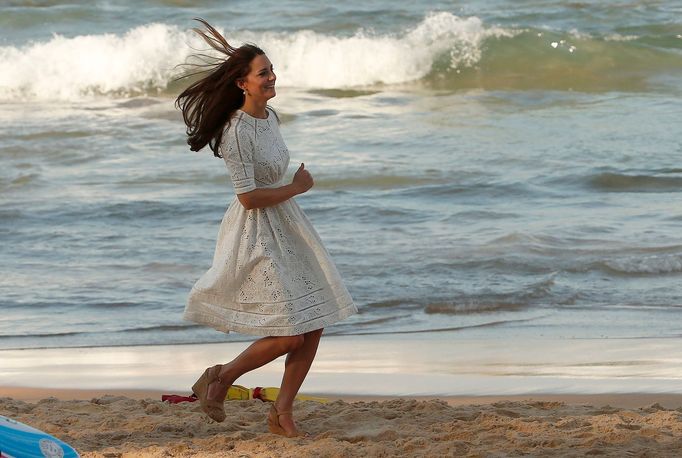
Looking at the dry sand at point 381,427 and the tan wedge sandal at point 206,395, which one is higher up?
the tan wedge sandal at point 206,395

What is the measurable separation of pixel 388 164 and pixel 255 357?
9.39 m

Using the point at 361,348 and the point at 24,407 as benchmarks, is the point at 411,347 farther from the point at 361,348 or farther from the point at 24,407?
the point at 24,407

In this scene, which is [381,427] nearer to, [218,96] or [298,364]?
[298,364]

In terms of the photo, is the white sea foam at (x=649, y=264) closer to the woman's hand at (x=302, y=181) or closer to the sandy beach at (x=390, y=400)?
the sandy beach at (x=390, y=400)

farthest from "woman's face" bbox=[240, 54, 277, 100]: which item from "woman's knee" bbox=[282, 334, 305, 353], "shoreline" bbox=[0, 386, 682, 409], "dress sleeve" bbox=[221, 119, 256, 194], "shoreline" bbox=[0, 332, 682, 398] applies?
"shoreline" bbox=[0, 332, 682, 398]

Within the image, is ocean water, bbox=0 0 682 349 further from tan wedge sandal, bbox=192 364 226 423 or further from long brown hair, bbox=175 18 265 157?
long brown hair, bbox=175 18 265 157

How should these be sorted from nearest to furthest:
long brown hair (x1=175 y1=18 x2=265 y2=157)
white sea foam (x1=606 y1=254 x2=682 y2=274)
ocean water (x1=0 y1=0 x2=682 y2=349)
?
long brown hair (x1=175 y1=18 x2=265 y2=157) → ocean water (x1=0 y1=0 x2=682 y2=349) → white sea foam (x1=606 y1=254 x2=682 y2=274)

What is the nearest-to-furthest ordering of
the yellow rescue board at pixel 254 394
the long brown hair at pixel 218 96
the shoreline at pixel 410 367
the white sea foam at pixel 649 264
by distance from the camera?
the long brown hair at pixel 218 96 → the yellow rescue board at pixel 254 394 → the shoreline at pixel 410 367 → the white sea foam at pixel 649 264

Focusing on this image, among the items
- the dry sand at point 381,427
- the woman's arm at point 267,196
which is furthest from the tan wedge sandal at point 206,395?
the woman's arm at point 267,196

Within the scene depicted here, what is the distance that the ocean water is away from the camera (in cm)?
859

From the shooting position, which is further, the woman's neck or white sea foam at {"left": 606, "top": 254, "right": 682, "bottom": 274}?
white sea foam at {"left": 606, "top": 254, "right": 682, "bottom": 274}

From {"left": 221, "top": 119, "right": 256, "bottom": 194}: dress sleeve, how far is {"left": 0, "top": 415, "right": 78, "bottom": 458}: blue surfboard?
132 centimetres

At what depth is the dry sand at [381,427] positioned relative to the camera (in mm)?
4883

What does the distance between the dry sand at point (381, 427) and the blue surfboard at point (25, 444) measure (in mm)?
1154
